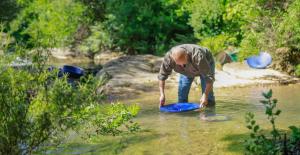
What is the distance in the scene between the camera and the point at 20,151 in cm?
479

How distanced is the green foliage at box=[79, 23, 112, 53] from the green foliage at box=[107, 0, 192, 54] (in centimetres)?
93

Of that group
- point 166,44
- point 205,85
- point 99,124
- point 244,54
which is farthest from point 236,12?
point 99,124

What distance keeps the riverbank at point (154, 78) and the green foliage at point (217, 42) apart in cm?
200

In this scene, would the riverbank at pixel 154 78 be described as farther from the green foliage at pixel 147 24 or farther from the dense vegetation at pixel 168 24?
the green foliage at pixel 147 24

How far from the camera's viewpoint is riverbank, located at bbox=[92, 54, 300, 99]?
14148mm

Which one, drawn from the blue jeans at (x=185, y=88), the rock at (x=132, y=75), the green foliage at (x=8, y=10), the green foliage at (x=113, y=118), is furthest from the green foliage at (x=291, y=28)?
the green foliage at (x=8, y=10)

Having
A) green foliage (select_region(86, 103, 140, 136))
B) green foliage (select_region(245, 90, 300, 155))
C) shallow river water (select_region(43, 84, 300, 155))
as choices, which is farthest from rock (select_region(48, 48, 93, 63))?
green foliage (select_region(245, 90, 300, 155))

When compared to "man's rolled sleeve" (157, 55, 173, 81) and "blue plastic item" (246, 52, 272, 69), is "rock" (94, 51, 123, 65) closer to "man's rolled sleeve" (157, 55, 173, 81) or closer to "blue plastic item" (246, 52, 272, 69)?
"blue plastic item" (246, 52, 272, 69)

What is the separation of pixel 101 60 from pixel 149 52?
3.33 meters

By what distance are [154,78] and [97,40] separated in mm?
11151

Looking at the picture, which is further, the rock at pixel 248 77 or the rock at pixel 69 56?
the rock at pixel 69 56

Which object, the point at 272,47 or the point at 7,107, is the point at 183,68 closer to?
the point at 7,107

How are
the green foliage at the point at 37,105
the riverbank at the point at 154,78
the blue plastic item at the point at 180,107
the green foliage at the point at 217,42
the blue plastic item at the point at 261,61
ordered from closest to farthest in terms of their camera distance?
the green foliage at the point at 37,105 → the blue plastic item at the point at 180,107 → the riverbank at the point at 154,78 → the blue plastic item at the point at 261,61 → the green foliage at the point at 217,42

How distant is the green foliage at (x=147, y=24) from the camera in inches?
932
